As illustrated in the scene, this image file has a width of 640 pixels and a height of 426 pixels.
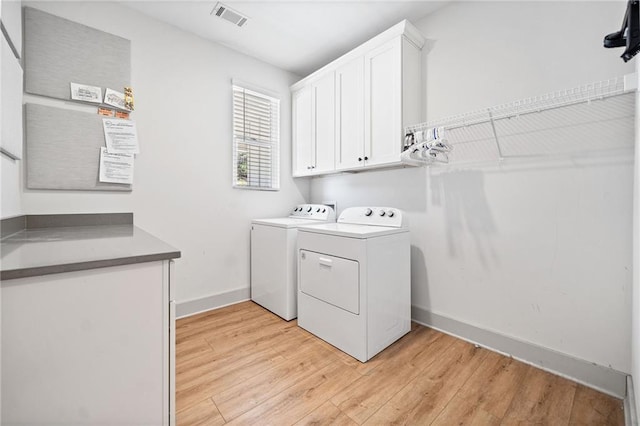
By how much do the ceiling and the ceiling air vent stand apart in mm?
32

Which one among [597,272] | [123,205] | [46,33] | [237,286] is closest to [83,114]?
[46,33]

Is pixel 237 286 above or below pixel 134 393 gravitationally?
below

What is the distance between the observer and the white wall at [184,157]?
2055 millimetres

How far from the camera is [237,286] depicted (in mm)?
2719

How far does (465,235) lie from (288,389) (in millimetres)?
1577

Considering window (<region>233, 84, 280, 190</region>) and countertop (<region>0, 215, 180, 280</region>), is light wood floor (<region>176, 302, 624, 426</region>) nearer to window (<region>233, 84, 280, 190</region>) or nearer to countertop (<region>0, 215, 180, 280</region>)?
countertop (<region>0, 215, 180, 280</region>)

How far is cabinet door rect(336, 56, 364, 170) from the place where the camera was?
234 centimetres

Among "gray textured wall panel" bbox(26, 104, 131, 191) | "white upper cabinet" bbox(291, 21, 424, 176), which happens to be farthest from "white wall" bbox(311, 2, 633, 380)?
"gray textured wall panel" bbox(26, 104, 131, 191)

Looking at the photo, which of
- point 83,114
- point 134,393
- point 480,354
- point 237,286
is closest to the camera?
point 134,393

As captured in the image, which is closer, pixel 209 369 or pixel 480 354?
Result: pixel 209 369

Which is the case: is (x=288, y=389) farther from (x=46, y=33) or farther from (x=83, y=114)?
(x=46, y=33)

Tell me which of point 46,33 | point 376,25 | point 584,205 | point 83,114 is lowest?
point 584,205

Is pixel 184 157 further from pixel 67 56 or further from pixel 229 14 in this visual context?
pixel 229 14

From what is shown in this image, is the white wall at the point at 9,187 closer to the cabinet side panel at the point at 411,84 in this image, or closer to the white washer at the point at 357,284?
the white washer at the point at 357,284
